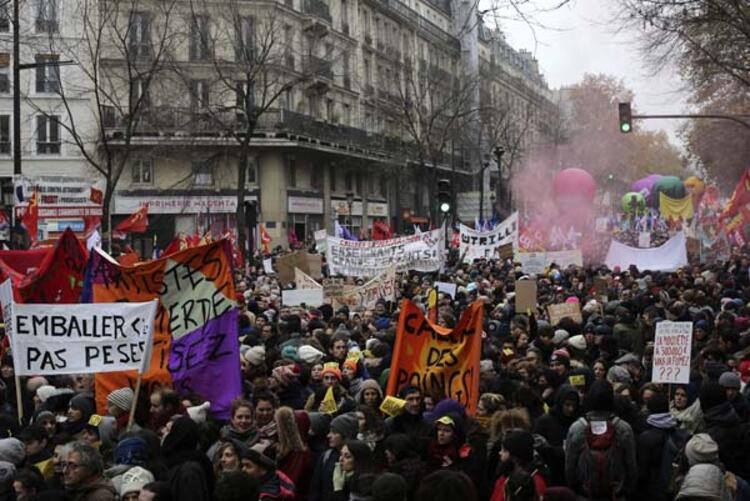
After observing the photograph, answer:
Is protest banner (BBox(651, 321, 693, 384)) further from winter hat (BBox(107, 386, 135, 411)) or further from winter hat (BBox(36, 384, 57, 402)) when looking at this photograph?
winter hat (BBox(36, 384, 57, 402))

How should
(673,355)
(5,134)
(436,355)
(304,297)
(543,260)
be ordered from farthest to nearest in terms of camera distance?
1. (5,134)
2. (543,260)
3. (304,297)
4. (436,355)
5. (673,355)

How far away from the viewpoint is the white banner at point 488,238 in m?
27.2

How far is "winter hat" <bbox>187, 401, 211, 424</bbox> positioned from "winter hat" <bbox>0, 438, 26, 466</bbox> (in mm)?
1290

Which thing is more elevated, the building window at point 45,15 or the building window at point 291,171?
the building window at point 45,15

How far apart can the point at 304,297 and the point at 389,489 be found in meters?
12.3

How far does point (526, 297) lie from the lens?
1688 cm

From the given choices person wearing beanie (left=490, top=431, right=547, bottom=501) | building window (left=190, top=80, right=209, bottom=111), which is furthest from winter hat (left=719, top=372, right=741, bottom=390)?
building window (left=190, top=80, right=209, bottom=111)

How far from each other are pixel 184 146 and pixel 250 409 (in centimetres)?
3854

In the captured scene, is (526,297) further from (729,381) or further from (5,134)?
(5,134)

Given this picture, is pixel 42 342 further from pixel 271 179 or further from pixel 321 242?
A: pixel 271 179

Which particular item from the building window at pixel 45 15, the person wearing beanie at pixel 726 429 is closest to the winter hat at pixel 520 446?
the person wearing beanie at pixel 726 429

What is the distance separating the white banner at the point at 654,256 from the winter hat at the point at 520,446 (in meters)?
19.9

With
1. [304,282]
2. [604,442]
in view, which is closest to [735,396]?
[604,442]

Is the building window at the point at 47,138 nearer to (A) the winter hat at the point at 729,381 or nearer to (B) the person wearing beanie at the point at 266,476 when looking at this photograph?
(A) the winter hat at the point at 729,381
